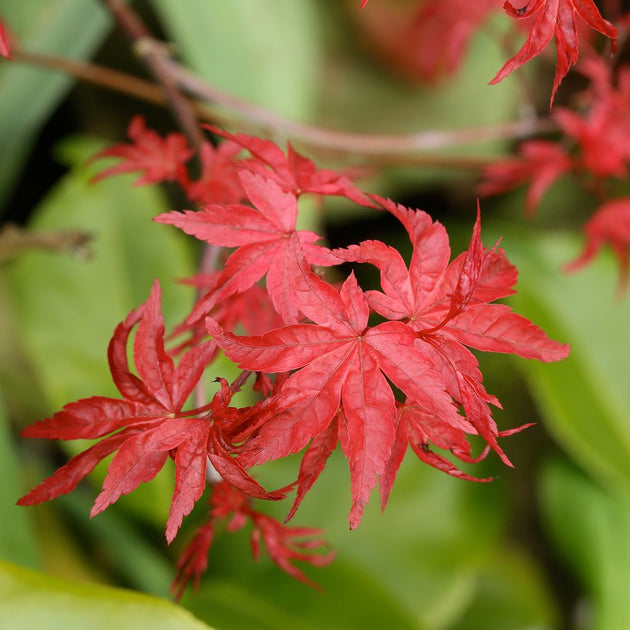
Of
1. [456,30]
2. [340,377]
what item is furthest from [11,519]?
[456,30]

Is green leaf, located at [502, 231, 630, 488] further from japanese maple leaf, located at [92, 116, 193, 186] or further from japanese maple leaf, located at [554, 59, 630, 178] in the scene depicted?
japanese maple leaf, located at [92, 116, 193, 186]

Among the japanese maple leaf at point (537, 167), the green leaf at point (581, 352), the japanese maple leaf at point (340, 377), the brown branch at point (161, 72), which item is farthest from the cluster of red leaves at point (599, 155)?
the japanese maple leaf at point (340, 377)

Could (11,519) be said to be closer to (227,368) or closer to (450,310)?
(227,368)

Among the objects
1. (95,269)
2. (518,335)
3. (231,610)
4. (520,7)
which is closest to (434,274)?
(518,335)

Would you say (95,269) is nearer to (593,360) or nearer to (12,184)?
(12,184)

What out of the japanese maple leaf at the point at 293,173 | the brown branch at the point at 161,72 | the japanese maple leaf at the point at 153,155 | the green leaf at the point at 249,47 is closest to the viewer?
the japanese maple leaf at the point at 293,173

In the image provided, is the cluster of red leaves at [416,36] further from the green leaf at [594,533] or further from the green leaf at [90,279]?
the green leaf at [594,533]

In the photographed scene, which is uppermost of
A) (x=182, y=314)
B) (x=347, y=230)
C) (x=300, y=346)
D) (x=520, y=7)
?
(x=520, y=7)

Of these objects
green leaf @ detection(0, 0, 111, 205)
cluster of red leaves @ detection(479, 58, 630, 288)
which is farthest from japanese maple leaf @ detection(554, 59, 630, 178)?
green leaf @ detection(0, 0, 111, 205)
